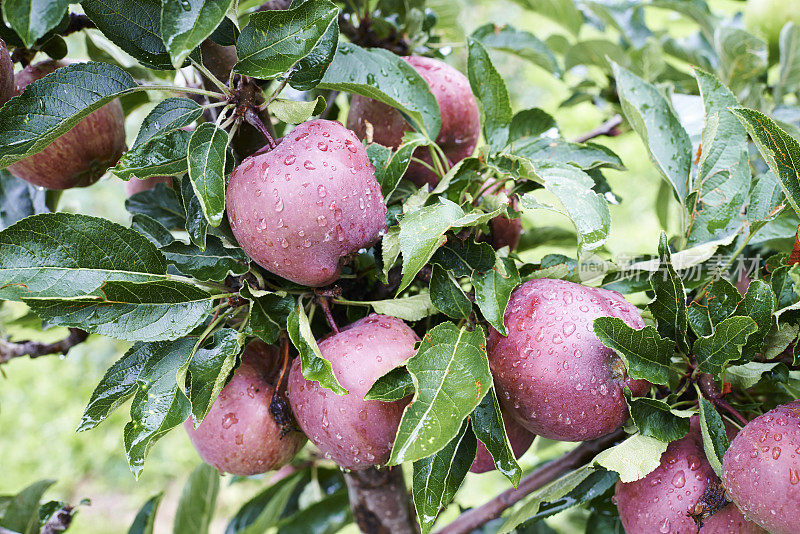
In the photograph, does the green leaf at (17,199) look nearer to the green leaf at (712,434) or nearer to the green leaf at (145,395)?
the green leaf at (145,395)

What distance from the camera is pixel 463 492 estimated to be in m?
2.11

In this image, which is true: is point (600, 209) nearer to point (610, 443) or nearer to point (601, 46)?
point (610, 443)

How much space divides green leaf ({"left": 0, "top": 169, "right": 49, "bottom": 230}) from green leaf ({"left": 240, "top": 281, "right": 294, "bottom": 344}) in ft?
1.28

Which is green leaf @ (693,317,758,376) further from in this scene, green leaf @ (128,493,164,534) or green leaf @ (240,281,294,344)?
green leaf @ (128,493,164,534)

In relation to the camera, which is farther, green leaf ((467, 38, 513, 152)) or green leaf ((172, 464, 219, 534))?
green leaf ((172, 464, 219, 534))

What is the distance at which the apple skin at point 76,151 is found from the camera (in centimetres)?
64

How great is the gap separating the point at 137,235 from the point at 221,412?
182 millimetres

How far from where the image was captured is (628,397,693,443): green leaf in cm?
55

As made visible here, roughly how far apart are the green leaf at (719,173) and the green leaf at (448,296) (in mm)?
279

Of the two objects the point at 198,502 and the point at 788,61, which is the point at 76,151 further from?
the point at 788,61

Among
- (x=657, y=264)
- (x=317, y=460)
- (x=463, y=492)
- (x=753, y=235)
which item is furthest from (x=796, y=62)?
(x=463, y=492)

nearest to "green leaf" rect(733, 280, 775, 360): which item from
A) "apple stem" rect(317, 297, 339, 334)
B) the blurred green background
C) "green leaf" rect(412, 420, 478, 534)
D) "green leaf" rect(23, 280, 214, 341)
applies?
"green leaf" rect(412, 420, 478, 534)

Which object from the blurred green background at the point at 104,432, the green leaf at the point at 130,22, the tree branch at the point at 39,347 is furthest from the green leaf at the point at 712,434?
the blurred green background at the point at 104,432

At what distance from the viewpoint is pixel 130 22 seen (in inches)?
19.8
